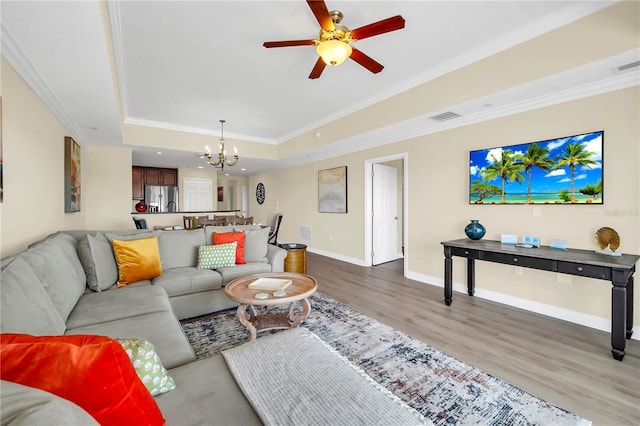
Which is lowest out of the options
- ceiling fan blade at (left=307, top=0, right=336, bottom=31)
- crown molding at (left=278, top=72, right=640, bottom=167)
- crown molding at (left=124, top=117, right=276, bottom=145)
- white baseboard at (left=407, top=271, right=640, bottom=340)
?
white baseboard at (left=407, top=271, right=640, bottom=340)

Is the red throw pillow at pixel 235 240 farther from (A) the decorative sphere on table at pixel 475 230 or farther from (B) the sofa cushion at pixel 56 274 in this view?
(A) the decorative sphere on table at pixel 475 230

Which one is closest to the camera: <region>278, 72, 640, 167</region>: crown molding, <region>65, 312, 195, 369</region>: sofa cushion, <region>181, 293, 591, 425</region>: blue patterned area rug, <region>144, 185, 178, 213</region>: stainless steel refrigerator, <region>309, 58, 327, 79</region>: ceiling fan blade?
<region>65, 312, 195, 369</region>: sofa cushion

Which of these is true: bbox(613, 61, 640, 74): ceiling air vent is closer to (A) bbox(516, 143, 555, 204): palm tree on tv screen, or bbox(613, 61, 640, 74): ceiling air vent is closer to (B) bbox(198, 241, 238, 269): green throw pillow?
(A) bbox(516, 143, 555, 204): palm tree on tv screen

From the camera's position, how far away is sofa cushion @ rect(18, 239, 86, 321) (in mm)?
1732

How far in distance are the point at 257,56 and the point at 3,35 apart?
6.29ft

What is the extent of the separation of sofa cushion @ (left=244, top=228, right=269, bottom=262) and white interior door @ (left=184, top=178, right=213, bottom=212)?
6.04m

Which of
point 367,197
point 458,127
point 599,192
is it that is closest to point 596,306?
point 599,192

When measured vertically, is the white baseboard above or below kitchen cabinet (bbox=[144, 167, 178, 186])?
below

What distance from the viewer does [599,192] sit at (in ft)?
8.83

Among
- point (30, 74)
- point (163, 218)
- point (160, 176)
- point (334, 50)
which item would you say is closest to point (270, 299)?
point (334, 50)

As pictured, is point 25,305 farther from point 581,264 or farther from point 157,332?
point 581,264

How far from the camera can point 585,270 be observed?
2330mm

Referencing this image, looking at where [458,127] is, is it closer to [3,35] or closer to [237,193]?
[3,35]

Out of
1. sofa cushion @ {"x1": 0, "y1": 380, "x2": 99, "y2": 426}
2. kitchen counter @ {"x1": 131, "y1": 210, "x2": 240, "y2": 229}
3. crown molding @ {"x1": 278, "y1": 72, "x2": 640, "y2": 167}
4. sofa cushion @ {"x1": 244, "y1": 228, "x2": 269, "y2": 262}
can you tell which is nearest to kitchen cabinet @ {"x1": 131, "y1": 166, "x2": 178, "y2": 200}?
kitchen counter @ {"x1": 131, "y1": 210, "x2": 240, "y2": 229}
